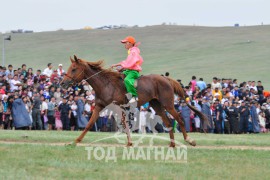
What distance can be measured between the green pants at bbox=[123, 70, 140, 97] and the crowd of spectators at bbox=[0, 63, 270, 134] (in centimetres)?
670

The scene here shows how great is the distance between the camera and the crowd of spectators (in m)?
25.6

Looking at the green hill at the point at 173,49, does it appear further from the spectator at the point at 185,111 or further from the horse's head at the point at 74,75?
the horse's head at the point at 74,75

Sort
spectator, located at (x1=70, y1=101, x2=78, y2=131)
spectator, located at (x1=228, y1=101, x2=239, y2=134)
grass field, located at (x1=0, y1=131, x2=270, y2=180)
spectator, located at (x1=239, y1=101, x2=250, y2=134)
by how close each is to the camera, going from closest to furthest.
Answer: grass field, located at (x1=0, y1=131, x2=270, y2=180)
spectator, located at (x1=70, y1=101, x2=78, y2=131)
spectator, located at (x1=228, y1=101, x2=239, y2=134)
spectator, located at (x1=239, y1=101, x2=250, y2=134)

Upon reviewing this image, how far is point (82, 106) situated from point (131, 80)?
35.3 feet

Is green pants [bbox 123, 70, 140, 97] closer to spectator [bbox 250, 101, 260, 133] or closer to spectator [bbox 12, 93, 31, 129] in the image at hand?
spectator [bbox 12, 93, 31, 129]

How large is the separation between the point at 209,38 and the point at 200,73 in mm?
15311

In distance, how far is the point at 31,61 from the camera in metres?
55.5

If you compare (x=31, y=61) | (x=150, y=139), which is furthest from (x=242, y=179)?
(x=31, y=61)

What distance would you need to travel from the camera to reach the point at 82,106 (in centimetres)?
2711

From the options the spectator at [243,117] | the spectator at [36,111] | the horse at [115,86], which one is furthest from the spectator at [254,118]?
the horse at [115,86]

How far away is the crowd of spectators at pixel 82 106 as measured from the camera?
2558 cm

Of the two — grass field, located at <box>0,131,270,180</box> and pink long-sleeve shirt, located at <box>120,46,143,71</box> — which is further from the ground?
pink long-sleeve shirt, located at <box>120,46,143,71</box>

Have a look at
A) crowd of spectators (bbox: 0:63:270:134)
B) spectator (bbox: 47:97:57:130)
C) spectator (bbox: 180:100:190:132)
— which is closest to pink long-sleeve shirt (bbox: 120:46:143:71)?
crowd of spectators (bbox: 0:63:270:134)

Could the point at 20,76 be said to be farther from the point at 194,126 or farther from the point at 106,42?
the point at 106,42
